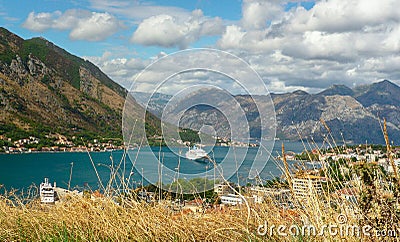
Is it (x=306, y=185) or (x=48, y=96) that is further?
(x=48, y=96)

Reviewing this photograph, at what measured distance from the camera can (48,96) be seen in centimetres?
13675

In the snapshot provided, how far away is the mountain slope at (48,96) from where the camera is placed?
113250 millimetres

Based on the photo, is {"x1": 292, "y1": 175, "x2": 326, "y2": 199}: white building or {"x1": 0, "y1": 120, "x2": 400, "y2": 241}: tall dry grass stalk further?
{"x1": 292, "y1": 175, "x2": 326, "y2": 199}: white building

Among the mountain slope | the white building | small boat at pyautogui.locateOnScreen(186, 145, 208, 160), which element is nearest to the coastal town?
the white building

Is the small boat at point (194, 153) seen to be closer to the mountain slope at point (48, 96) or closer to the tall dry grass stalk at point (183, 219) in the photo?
the tall dry grass stalk at point (183, 219)

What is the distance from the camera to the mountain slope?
11325 cm

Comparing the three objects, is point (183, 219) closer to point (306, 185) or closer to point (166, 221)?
point (166, 221)

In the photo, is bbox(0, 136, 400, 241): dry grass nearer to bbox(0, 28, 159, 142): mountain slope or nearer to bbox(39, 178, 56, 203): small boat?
bbox(39, 178, 56, 203): small boat

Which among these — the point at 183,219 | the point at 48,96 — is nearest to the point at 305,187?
the point at 183,219

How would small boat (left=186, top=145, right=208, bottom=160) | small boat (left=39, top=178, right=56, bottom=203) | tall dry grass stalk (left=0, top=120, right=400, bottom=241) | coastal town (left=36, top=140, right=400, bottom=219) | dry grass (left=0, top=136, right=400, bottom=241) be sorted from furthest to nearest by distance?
1. small boat (left=186, top=145, right=208, bottom=160)
2. small boat (left=39, top=178, right=56, bottom=203)
3. coastal town (left=36, top=140, right=400, bottom=219)
4. dry grass (left=0, top=136, right=400, bottom=241)
5. tall dry grass stalk (left=0, top=120, right=400, bottom=241)

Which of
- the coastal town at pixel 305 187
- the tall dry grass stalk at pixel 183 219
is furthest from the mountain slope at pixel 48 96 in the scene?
the tall dry grass stalk at pixel 183 219

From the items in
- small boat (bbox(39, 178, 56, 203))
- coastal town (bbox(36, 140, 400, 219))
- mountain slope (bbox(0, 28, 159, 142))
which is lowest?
→ small boat (bbox(39, 178, 56, 203))

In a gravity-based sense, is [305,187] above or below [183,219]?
above

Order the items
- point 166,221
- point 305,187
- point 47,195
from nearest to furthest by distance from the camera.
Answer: point 305,187, point 166,221, point 47,195
